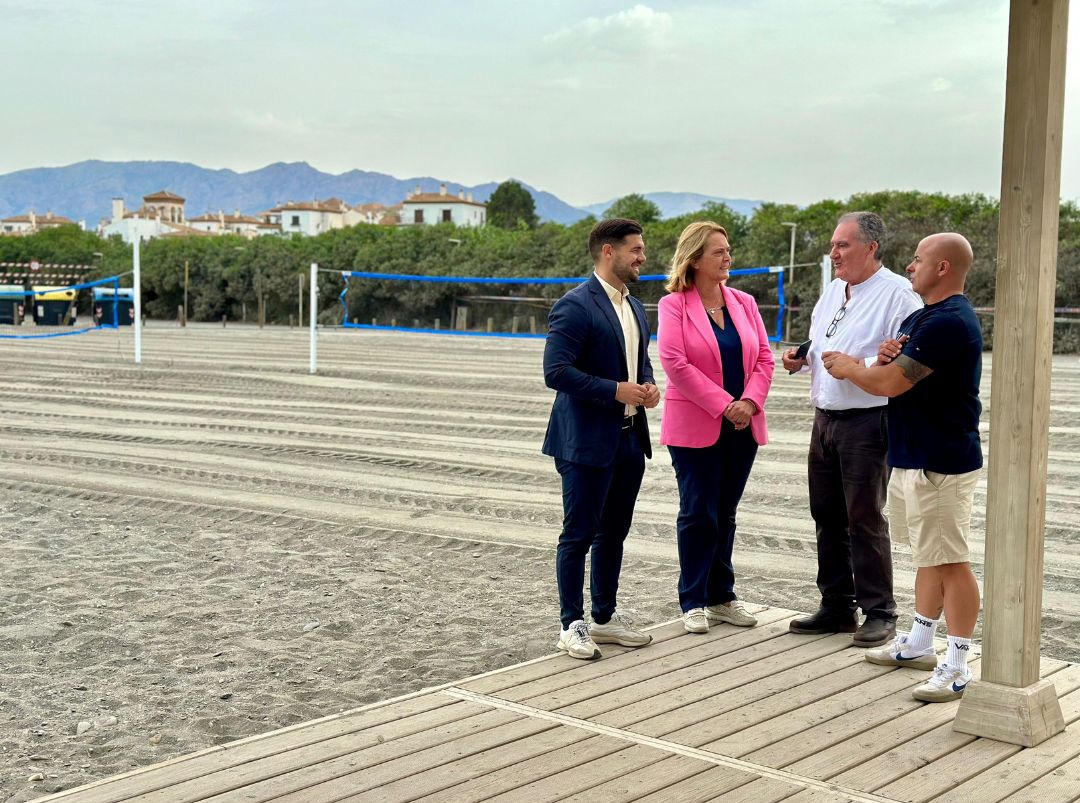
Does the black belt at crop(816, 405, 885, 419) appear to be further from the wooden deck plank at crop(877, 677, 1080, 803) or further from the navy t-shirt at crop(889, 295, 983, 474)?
the wooden deck plank at crop(877, 677, 1080, 803)

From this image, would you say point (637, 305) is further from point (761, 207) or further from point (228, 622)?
point (761, 207)

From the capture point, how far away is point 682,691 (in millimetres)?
4961

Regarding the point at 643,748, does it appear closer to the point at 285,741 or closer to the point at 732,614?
the point at 285,741

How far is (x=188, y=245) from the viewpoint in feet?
306

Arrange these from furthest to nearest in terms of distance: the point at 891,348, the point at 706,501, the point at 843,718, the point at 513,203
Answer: the point at 513,203 < the point at 706,501 < the point at 891,348 < the point at 843,718

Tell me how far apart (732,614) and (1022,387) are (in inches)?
81.8

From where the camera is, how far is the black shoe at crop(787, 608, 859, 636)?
19.1 ft

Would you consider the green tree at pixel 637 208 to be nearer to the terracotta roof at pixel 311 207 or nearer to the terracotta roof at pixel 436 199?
the terracotta roof at pixel 436 199

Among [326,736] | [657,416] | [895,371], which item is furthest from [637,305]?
[657,416]

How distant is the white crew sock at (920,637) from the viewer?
5211 millimetres

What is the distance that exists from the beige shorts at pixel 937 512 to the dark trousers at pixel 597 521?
1175mm

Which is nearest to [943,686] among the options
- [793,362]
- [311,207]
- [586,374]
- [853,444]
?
[853,444]

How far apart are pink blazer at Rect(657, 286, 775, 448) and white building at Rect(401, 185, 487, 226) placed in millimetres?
160392

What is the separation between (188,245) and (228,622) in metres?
91.1
